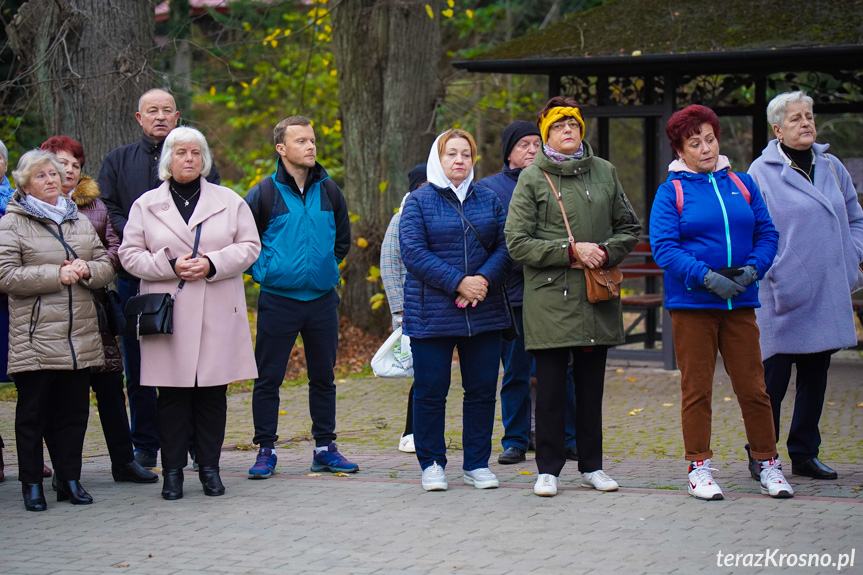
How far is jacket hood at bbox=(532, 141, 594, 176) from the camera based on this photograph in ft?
18.8

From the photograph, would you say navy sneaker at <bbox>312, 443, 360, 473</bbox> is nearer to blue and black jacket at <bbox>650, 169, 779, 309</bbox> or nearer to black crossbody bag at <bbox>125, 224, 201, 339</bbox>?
black crossbody bag at <bbox>125, 224, 201, 339</bbox>

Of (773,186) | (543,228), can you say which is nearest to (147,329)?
(543,228)

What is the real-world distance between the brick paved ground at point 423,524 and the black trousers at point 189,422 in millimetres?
231

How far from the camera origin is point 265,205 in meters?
6.36

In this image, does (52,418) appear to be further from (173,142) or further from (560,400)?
(560,400)

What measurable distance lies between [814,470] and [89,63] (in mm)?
7037

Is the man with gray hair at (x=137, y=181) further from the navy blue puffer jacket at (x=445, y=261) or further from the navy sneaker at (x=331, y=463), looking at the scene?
the navy blue puffer jacket at (x=445, y=261)

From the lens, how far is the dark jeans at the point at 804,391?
20.1 feet

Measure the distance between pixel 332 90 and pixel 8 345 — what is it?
39.8 feet

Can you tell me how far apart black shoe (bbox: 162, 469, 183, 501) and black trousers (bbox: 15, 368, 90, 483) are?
0.49 metres

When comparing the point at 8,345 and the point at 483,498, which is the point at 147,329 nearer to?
the point at 8,345

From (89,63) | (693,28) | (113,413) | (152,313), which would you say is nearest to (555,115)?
(152,313)

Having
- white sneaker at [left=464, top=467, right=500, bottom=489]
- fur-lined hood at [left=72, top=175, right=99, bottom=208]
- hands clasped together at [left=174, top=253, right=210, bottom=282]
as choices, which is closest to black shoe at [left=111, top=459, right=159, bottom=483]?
hands clasped together at [left=174, top=253, right=210, bottom=282]

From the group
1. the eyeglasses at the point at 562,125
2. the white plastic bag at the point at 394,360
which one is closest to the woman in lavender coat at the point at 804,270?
the eyeglasses at the point at 562,125
